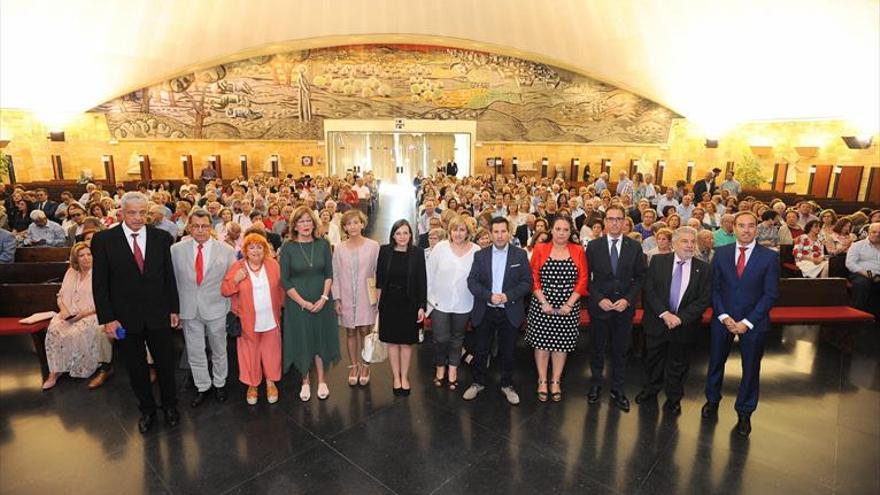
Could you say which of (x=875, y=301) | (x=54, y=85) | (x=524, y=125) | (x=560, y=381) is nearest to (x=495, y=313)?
(x=560, y=381)

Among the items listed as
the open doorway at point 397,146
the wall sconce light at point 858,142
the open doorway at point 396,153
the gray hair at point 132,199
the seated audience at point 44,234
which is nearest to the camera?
the gray hair at point 132,199

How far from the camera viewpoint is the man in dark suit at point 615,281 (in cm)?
358

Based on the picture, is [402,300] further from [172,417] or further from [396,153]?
[396,153]

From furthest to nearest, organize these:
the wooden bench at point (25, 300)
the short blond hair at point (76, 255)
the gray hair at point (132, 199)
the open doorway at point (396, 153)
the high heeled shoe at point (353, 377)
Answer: the open doorway at point (396, 153)
the wooden bench at point (25, 300)
the high heeled shoe at point (353, 377)
the short blond hair at point (76, 255)
the gray hair at point (132, 199)

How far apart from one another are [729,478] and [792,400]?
1530mm

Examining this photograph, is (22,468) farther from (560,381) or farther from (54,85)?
(54,85)

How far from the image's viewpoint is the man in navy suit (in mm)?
3275

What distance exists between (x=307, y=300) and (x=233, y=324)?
30.2 inches

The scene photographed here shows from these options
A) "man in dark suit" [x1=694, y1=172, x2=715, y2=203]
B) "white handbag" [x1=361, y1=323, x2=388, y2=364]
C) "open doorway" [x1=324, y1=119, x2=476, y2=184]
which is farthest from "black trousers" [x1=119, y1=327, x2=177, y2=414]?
"open doorway" [x1=324, y1=119, x2=476, y2=184]

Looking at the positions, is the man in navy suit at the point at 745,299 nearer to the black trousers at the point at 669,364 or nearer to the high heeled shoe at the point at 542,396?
the black trousers at the point at 669,364

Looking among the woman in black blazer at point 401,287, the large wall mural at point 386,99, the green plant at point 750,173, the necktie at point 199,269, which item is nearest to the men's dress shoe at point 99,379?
the necktie at point 199,269

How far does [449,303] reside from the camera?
148 inches

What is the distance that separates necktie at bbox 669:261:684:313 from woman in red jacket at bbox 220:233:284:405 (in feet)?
10.5

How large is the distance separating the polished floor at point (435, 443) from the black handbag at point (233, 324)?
1.84ft
